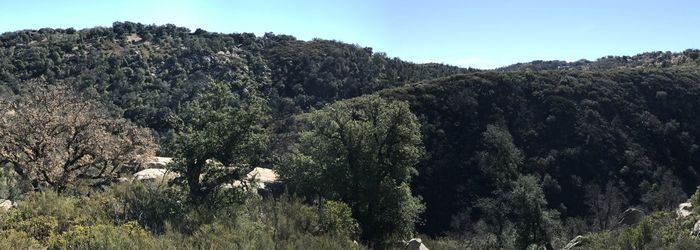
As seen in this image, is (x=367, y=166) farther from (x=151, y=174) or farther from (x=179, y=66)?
(x=179, y=66)

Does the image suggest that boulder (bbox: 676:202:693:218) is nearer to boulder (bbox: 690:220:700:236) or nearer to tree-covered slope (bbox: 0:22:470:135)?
boulder (bbox: 690:220:700:236)

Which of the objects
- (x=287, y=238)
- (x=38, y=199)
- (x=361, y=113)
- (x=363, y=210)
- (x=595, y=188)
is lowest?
(x=595, y=188)

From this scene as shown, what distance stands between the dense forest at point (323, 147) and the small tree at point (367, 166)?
9 cm

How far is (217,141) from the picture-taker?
18.4 metres

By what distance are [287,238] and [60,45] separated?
67.3 m

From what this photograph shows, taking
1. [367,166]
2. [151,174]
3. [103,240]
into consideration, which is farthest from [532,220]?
[103,240]

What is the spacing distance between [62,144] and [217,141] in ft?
21.2

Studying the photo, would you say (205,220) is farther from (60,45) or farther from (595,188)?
(60,45)

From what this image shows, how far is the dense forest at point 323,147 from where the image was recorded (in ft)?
53.9

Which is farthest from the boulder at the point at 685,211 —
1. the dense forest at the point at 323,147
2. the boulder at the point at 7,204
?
the boulder at the point at 7,204

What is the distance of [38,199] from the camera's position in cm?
1481

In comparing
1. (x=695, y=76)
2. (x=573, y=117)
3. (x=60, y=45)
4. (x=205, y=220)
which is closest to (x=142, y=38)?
(x=60, y=45)

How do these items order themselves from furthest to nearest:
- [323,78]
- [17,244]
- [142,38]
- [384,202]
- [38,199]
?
[142,38] → [323,78] → [384,202] → [38,199] → [17,244]

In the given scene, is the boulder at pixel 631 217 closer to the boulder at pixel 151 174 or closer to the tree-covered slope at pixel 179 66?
the boulder at pixel 151 174
